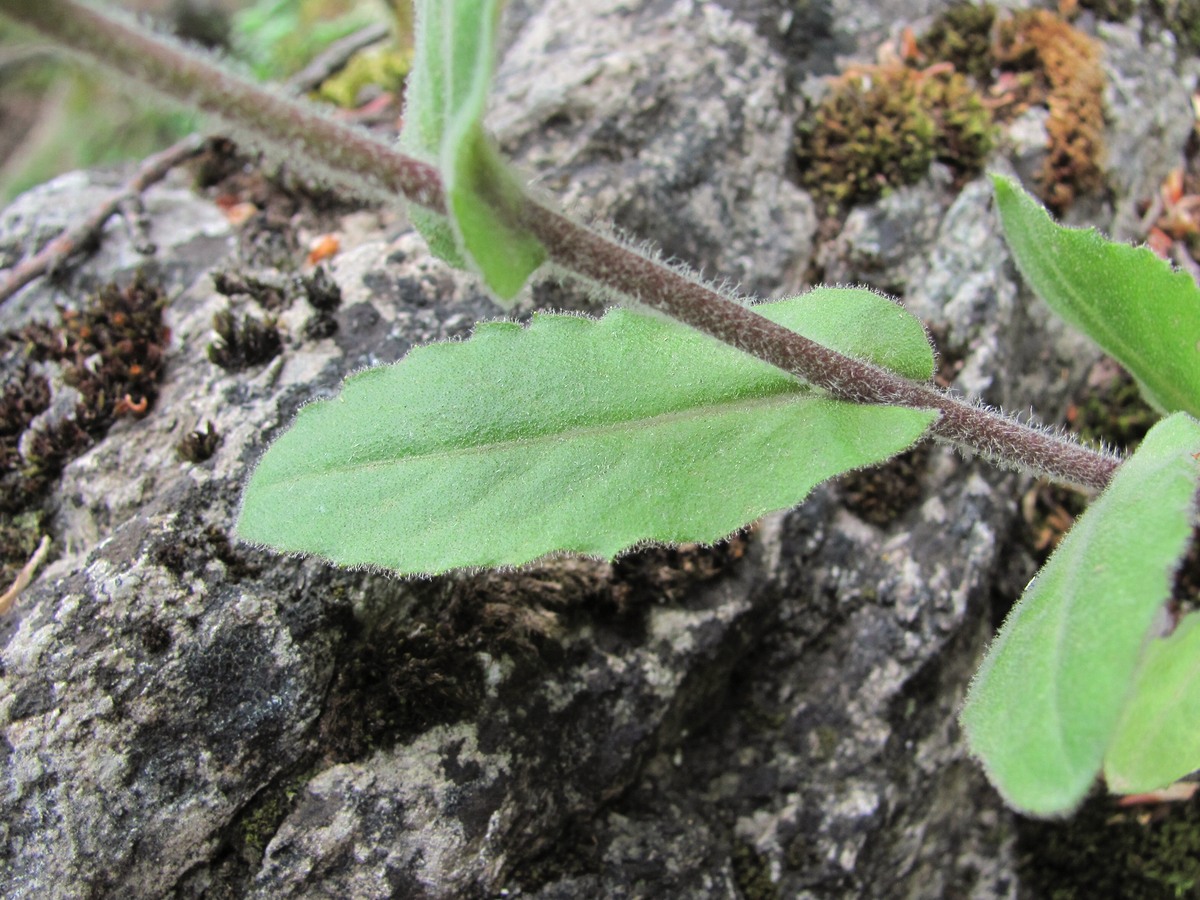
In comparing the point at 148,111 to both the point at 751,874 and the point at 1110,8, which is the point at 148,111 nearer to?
the point at 1110,8

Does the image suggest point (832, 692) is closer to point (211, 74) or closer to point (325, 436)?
point (325, 436)

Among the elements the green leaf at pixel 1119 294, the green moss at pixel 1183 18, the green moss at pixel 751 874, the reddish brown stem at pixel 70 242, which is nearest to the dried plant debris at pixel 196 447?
the reddish brown stem at pixel 70 242

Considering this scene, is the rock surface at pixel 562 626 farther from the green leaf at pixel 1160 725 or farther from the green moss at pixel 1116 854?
the green leaf at pixel 1160 725

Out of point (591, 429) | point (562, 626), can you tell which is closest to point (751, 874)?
point (562, 626)

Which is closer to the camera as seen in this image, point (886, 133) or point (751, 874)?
point (751, 874)

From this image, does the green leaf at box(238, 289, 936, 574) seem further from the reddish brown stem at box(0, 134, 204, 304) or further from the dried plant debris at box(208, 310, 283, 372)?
the reddish brown stem at box(0, 134, 204, 304)

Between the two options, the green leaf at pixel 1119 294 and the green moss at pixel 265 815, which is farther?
the green leaf at pixel 1119 294
